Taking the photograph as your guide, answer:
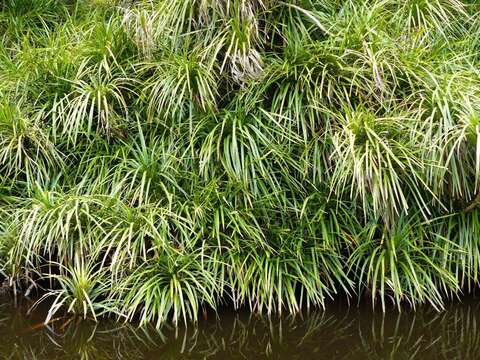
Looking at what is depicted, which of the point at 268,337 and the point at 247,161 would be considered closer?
the point at 268,337

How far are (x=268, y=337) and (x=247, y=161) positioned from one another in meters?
0.95

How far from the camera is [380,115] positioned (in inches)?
128

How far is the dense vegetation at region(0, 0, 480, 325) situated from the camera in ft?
9.82

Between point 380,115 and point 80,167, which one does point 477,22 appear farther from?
point 80,167

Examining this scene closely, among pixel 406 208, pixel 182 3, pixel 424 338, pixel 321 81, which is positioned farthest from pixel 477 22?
pixel 424 338

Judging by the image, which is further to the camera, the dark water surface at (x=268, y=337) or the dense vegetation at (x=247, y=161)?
the dense vegetation at (x=247, y=161)

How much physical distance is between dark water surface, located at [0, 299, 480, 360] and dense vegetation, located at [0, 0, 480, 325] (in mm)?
99

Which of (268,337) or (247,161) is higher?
(247,161)

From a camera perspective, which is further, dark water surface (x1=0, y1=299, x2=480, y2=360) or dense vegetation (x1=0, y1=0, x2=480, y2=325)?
dense vegetation (x1=0, y1=0, x2=480, y2=325)

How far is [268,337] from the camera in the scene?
9.25ft

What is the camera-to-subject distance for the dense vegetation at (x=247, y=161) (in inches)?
118

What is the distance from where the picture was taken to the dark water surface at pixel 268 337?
2678 mm

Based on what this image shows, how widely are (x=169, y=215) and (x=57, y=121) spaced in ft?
3.53

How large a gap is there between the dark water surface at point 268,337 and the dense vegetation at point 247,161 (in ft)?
0.32
